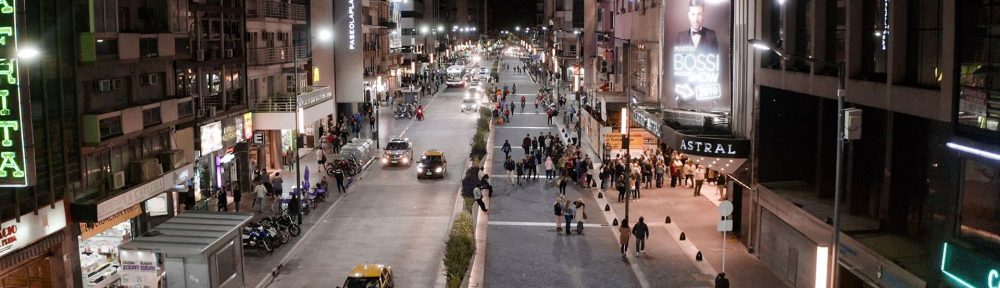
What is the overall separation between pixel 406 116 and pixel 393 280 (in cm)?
5128

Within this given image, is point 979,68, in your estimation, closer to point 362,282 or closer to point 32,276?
point 362,282

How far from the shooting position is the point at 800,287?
78.6ft

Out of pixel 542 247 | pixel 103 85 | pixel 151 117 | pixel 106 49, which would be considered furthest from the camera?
pixel 542 247

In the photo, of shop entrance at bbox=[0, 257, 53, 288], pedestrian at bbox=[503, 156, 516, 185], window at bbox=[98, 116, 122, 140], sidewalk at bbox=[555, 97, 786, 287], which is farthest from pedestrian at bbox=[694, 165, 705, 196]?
shop entrance at bbox=[0, 257, 53, 288]

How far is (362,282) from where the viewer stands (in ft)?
74.3

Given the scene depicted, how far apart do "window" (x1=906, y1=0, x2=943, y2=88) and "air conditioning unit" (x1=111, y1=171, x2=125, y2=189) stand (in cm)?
1951

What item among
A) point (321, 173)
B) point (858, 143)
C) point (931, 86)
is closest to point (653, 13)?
point (321, 173)

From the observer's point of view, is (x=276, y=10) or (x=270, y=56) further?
(x=276, y=10)

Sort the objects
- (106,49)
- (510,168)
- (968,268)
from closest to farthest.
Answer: (968,268) → (106,49) → (510,168)

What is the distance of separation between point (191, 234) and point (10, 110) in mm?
5767

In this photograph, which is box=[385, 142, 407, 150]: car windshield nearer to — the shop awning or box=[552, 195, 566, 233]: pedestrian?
box=[552, 195, 566, 233]: pedestrian

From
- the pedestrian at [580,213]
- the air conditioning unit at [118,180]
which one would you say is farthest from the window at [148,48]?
the pedestrian at [580,213]

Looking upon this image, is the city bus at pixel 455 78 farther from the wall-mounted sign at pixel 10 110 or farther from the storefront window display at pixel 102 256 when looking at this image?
the wall-mounted sign at pixel 10 110

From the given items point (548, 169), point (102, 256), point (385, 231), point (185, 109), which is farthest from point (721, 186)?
point (102, 256)
